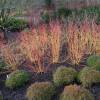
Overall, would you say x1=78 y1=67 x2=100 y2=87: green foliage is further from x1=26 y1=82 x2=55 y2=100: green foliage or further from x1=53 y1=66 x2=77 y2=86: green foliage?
x1=26 y1=82 x2=55 y2=100: green foliage

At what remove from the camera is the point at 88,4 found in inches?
674

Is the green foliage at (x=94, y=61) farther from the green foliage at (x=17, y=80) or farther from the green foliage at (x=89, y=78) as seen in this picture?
the green foliage at (x=17, y=80)

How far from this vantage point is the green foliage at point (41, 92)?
613 centimetres

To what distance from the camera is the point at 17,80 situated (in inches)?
274

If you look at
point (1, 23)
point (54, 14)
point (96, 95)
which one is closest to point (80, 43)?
point (96, 95)

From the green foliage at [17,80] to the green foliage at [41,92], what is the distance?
27.6 inches

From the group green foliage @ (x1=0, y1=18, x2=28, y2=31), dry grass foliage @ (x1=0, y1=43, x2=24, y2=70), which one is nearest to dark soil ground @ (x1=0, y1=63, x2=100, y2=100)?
dry grass foliage @ (x1=0, y1=43, x2=24, y2=70)

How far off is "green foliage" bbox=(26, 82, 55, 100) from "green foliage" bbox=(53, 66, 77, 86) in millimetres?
368

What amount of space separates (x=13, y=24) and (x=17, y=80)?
273 inches

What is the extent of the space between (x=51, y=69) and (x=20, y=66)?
2.67ft

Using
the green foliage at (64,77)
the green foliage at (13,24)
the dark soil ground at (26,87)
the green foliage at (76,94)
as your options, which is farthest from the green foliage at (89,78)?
the green foliage at (13,24)

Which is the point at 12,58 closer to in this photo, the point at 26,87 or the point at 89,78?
the point at 26,87

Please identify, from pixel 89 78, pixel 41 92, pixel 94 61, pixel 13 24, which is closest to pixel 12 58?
pixel 94 61

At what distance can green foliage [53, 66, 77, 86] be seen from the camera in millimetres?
6672
